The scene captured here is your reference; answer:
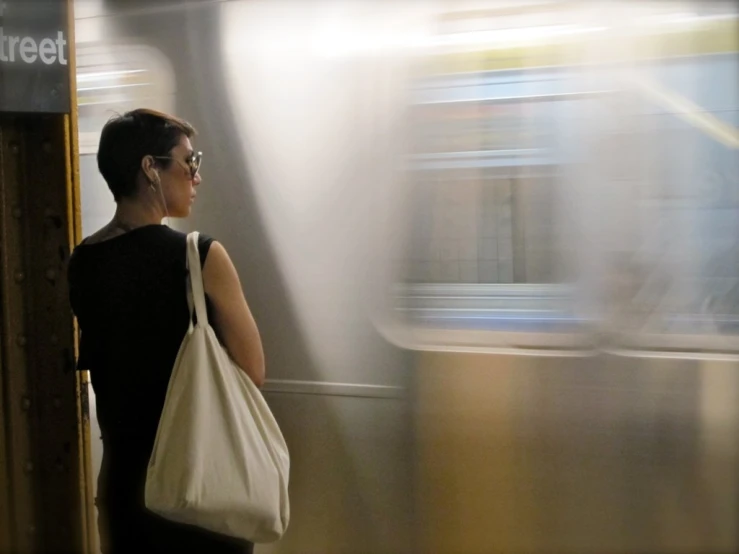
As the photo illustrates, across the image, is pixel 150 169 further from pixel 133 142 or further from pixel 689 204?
pixel 689 204

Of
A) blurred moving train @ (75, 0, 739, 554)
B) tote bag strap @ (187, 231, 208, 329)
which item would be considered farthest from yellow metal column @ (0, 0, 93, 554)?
tote bag strap @ (187, 231, 208, 329)

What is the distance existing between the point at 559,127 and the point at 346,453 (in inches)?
44.0

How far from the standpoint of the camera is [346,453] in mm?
2779

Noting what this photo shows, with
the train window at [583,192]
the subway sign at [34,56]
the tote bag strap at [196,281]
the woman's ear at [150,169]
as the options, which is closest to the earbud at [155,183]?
the woman's ear at [150,169]

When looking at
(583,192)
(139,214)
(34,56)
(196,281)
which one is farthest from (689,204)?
(34,56)

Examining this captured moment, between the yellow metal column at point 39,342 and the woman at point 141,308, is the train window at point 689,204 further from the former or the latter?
the yellow metal column at point 39,342

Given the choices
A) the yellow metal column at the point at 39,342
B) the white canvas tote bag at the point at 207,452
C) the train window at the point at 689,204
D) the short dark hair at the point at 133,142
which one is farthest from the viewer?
the yellow metal column at the point at 39,342

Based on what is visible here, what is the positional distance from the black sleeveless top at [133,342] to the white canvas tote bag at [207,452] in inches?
2.7

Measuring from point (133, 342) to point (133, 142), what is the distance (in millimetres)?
464

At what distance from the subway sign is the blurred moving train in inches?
16.0

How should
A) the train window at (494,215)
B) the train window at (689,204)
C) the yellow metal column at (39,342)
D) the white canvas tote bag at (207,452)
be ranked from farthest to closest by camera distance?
1. the yellow metal column at (39,342)
2. the train window at (494,215)
3. the train window at (689,204)
4. the white canvas tote bag at (207,452)

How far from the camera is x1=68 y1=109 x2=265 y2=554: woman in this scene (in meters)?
2.10

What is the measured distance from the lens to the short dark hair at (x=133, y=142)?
2191 mm

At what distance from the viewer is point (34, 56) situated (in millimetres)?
2564
